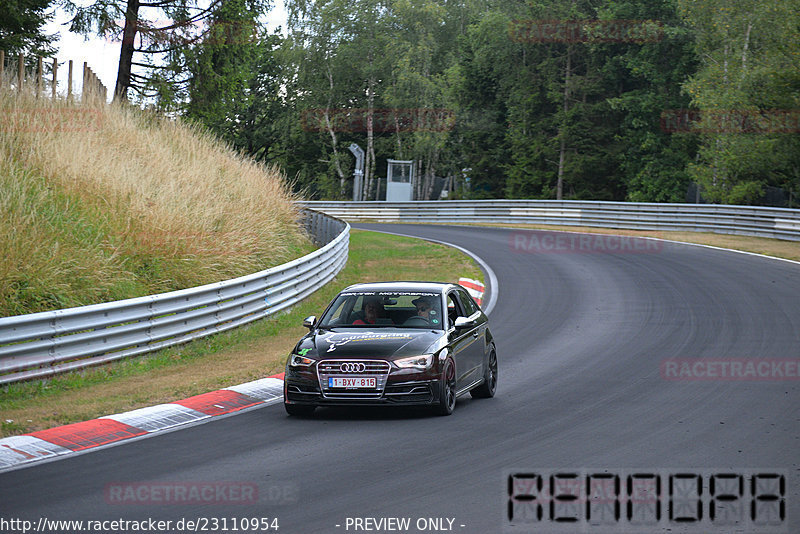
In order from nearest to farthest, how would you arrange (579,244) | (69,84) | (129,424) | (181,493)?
(181,493) < (129,424) < (69,84) < (579,244)

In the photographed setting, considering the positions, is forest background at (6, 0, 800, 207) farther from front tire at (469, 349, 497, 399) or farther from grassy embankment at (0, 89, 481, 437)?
front tire at (469, 349, 497, 399)

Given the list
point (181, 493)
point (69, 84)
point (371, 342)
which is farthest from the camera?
point (69, 84)

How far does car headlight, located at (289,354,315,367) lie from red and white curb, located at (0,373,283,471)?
3.25 feet

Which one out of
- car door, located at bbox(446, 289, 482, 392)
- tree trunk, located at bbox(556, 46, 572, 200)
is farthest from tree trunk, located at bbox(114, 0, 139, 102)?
tree trunk, located at bbox(556, 46, 572, 200)

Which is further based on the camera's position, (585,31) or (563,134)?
(563,134)

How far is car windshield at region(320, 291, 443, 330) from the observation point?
11539mm

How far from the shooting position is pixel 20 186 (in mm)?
17219

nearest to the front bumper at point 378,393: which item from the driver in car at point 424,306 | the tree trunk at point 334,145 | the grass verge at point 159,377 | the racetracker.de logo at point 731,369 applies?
the driver in car at point 424,306

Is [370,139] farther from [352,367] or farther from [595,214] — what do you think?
[352,367]

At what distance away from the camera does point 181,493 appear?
7.32 meters

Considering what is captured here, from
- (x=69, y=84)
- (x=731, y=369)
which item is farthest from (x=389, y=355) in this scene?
(x=69, y=84)

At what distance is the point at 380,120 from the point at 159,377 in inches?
2417

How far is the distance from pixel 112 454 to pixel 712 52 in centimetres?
4945

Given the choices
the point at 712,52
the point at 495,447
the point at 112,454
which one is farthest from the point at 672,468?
the point at 712,52
